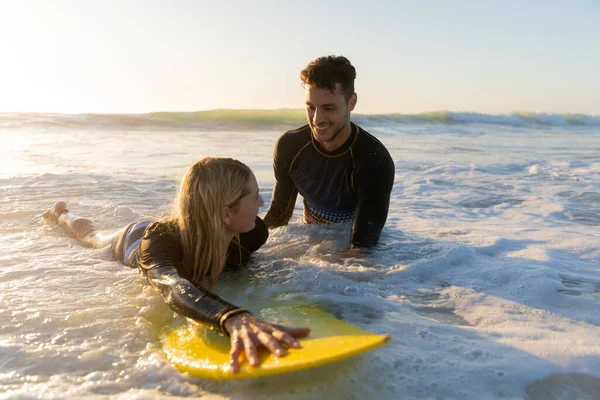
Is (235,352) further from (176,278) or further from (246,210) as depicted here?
(246,210)

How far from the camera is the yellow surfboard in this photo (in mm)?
2086

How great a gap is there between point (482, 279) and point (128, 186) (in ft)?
17.6

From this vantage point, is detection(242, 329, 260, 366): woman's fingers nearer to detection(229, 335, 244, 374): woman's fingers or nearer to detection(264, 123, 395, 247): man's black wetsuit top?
detection(229, 335, 244, 374): woman's fingers

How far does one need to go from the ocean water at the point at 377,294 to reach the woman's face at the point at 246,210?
0.46m

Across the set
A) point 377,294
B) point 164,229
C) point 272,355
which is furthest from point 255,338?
point 377,294

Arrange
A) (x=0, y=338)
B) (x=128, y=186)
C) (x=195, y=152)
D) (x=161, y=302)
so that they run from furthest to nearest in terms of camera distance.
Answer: (x=195, y=152)
(x=128, y=186)
(x=161, y=302)
(x=0, y=338)

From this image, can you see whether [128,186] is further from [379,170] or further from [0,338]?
[0,338]

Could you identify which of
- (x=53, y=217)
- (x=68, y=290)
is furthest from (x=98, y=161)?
(x=68, y=290)

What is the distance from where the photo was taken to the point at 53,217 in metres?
5.30

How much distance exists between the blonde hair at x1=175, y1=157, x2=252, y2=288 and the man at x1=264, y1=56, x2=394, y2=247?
1251 mm

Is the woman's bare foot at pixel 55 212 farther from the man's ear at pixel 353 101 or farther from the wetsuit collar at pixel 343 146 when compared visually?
the man's ear at pixel 353 101

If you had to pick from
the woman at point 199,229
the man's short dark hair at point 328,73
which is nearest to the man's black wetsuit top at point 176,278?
the woman at point 199,229

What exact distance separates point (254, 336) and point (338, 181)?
2421 mm

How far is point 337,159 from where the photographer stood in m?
4.38
